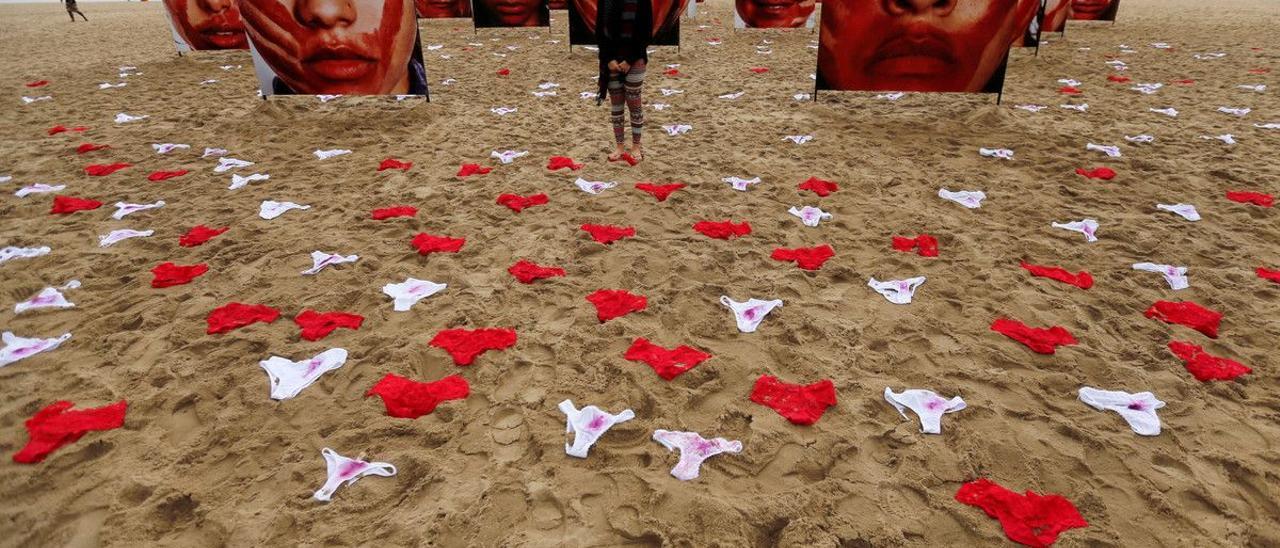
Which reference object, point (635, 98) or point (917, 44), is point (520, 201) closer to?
point (635, 98)

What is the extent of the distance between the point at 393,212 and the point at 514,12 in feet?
24.2

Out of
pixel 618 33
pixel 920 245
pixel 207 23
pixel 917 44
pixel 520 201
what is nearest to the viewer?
pixel 920 245

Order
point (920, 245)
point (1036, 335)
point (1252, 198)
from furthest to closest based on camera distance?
point (1252, 198) < point (920, 245) < point (1036, 335)

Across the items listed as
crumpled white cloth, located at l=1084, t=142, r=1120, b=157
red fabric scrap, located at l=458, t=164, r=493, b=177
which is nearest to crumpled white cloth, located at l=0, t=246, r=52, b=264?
red fabric scrap, located at l=458, t=164, r=493, b=177

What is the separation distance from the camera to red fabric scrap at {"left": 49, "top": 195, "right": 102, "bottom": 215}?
374 centimetres

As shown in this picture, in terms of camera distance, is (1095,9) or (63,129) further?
(1095,9)

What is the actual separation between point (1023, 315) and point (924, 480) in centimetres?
125

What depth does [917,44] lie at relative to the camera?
5.25 m

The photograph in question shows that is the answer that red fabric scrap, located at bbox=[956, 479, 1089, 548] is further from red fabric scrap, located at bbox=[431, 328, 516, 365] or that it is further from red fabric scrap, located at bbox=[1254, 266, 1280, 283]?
red fabric scrap, located at bbox=[1254, 266, 1280, 283]

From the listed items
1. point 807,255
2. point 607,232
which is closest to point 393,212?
point 607,232

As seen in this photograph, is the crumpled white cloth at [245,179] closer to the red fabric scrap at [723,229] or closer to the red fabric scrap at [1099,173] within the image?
the red fabric scrap at [723,229]

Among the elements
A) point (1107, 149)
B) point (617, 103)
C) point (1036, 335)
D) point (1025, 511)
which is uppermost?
point (617, 103)

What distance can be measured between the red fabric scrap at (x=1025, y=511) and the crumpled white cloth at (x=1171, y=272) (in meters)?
1.81

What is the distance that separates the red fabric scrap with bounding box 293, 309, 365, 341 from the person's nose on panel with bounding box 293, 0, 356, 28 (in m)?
3.73
